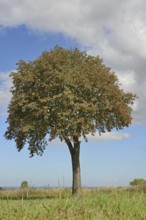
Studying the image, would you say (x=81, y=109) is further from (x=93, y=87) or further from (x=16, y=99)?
(x=16, y=99)

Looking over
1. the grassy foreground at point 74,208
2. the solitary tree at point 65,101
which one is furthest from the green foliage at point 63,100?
the grassy foreground at point 74,208

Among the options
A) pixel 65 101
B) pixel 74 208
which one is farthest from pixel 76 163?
pixel 74 208

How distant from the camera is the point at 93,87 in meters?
42.8

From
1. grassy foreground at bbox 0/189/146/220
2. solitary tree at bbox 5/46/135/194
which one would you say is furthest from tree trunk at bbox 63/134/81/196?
grassy foreground at bbox 0/189/146/220

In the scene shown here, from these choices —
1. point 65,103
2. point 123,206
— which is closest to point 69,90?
point 65,103

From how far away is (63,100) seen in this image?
40812mm

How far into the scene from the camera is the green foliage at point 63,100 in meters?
41.3

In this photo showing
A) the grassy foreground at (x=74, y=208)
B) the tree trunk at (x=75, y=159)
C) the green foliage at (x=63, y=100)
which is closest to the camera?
the grassy foreground at (x=74, y=208)

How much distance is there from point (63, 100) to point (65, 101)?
0.67 ft

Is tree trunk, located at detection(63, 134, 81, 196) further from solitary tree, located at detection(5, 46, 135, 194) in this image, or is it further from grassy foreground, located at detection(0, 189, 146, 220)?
grassy foreground, located at detection(0, 189, 146, 220)

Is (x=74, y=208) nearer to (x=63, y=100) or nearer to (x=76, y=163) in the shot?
(x=63, y=100)

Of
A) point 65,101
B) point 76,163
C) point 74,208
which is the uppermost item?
point 65,101

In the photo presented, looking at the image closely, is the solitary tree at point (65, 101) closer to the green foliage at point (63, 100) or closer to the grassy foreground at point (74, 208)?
the green foliage at point (63, 100)

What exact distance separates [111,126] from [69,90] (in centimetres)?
667
